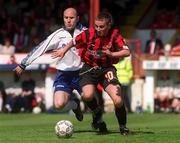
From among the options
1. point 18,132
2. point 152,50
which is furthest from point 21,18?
point 18,132

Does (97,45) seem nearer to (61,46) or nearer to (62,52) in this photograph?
(62,52)

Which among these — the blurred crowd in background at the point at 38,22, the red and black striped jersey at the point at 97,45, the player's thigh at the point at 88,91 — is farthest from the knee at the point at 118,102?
the blurred crowd in background at the point at 38,22

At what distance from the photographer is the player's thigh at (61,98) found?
1254cm

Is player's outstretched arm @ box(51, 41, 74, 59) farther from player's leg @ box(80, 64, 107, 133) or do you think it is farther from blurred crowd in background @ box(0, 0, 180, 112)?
blurred crowd in background @ box(0, 0, 180, 112)

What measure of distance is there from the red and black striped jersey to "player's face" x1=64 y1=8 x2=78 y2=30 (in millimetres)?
841

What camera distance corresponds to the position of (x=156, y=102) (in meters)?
22.1

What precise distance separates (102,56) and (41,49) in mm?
1492

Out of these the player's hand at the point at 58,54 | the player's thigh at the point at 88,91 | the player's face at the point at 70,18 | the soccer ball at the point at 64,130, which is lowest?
the soccer ball at the point at 64,130

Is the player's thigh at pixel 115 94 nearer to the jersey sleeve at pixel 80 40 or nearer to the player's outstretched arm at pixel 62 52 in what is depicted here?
the jersey sleeve at pixel 80 40

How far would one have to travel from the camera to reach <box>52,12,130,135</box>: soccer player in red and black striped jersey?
37.0ft

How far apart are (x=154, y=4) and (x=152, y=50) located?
195 inches

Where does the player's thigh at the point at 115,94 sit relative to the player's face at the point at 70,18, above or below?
below

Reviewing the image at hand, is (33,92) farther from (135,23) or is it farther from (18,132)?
(18,132)

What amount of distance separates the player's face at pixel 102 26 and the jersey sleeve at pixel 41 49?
152 centimetres
